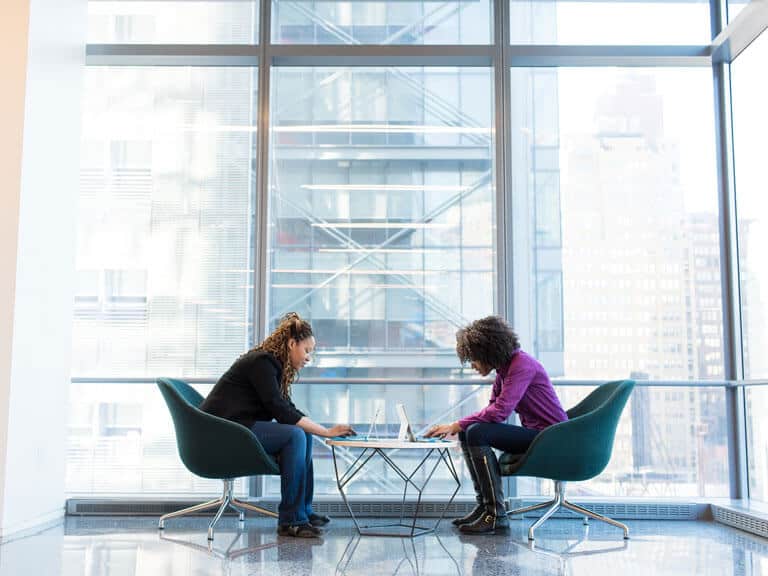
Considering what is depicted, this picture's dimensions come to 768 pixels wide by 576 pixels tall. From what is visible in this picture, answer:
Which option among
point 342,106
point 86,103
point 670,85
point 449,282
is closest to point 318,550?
point 449,282

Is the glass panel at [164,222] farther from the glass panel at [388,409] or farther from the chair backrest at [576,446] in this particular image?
the chair backrest at [576,446]

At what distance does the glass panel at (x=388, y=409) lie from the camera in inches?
197

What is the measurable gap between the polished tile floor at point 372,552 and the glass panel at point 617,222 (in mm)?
1086

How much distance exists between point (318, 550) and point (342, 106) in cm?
273

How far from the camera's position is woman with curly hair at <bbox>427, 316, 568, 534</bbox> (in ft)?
13.8

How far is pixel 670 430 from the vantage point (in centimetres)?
502

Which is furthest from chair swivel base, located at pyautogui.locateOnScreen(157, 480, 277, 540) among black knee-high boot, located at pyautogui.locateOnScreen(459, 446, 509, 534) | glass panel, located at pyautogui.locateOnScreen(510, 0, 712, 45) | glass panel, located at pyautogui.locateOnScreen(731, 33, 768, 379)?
glass panel, located at pyautogui.locateOnScreen(510, 0, 712, 45)

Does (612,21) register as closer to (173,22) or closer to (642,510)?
(173,22)

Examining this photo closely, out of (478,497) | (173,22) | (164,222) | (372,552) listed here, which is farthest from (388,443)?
(173,22)

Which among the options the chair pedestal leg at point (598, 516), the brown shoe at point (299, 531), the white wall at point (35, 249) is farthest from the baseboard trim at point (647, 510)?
the white wall at point (35, 249)

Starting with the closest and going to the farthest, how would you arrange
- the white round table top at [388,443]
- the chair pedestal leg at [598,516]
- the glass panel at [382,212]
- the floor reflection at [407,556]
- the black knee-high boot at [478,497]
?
the floor reflection at [407,556] → the white round table top at [388,443] → the chair pedestal leg at [598,516] → the black knee-high boot at [478,497] → the glass panel at [382,212]

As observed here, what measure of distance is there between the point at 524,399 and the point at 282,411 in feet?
3.95

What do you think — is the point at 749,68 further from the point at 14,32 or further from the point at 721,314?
the point at 14,32

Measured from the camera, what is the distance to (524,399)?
4.34m
